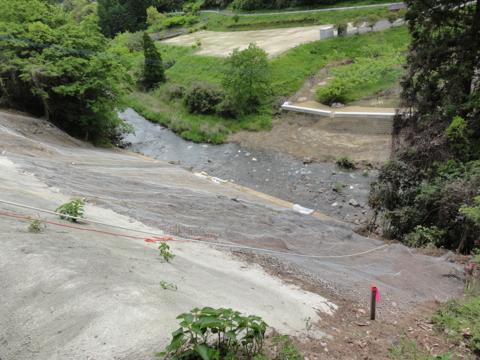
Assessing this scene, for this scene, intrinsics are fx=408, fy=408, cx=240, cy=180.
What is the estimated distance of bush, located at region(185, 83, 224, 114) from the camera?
84.8ft

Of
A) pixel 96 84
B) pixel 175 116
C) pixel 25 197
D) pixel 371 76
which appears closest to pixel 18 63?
pixel 96 84

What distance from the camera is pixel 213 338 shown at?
3826 millimetres

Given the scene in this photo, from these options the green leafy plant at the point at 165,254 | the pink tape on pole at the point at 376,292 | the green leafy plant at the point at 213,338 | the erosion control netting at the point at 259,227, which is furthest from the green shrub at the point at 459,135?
the green leafy plant at the point at 213,338

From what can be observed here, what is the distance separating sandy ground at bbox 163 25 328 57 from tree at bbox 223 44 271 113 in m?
5.49

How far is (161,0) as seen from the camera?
5384 centimetres

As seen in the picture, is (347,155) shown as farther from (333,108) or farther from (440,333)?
(440,333)

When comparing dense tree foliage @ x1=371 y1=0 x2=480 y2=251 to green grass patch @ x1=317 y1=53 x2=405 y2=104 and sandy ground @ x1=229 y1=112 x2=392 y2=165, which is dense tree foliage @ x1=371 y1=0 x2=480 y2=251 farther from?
green grass patch @ x1=317 y1=53 x2=405 y2=104

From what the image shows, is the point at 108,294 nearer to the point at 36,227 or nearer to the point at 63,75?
the point at 36,227

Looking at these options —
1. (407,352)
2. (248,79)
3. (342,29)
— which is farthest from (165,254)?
(342,29)

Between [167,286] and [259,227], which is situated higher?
[167,286]

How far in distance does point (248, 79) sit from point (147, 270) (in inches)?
798

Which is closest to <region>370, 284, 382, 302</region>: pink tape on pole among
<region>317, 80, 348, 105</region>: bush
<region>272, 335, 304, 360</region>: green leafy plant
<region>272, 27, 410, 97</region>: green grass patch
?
<region>272, 335, 304, 360</region>: green leafy plant

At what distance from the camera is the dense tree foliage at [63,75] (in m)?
17.2

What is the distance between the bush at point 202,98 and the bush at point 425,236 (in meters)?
17.6
